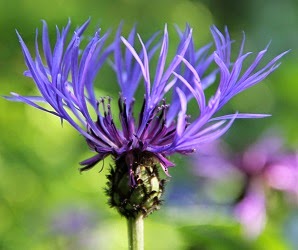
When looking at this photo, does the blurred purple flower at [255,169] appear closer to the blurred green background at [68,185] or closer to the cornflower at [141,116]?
the blurred green background at [68,185]

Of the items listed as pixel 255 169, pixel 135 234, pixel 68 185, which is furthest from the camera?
pixel 68 185

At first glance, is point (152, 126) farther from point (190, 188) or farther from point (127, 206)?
point (190, 188)

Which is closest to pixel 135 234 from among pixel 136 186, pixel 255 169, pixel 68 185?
pixel 136 186

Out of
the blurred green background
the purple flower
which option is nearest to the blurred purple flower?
the blurred green background

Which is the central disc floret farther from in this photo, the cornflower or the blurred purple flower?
the blurred purple flower

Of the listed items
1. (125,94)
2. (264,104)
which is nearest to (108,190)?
(125,94)

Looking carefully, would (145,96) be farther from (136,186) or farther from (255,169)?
(255,169)
